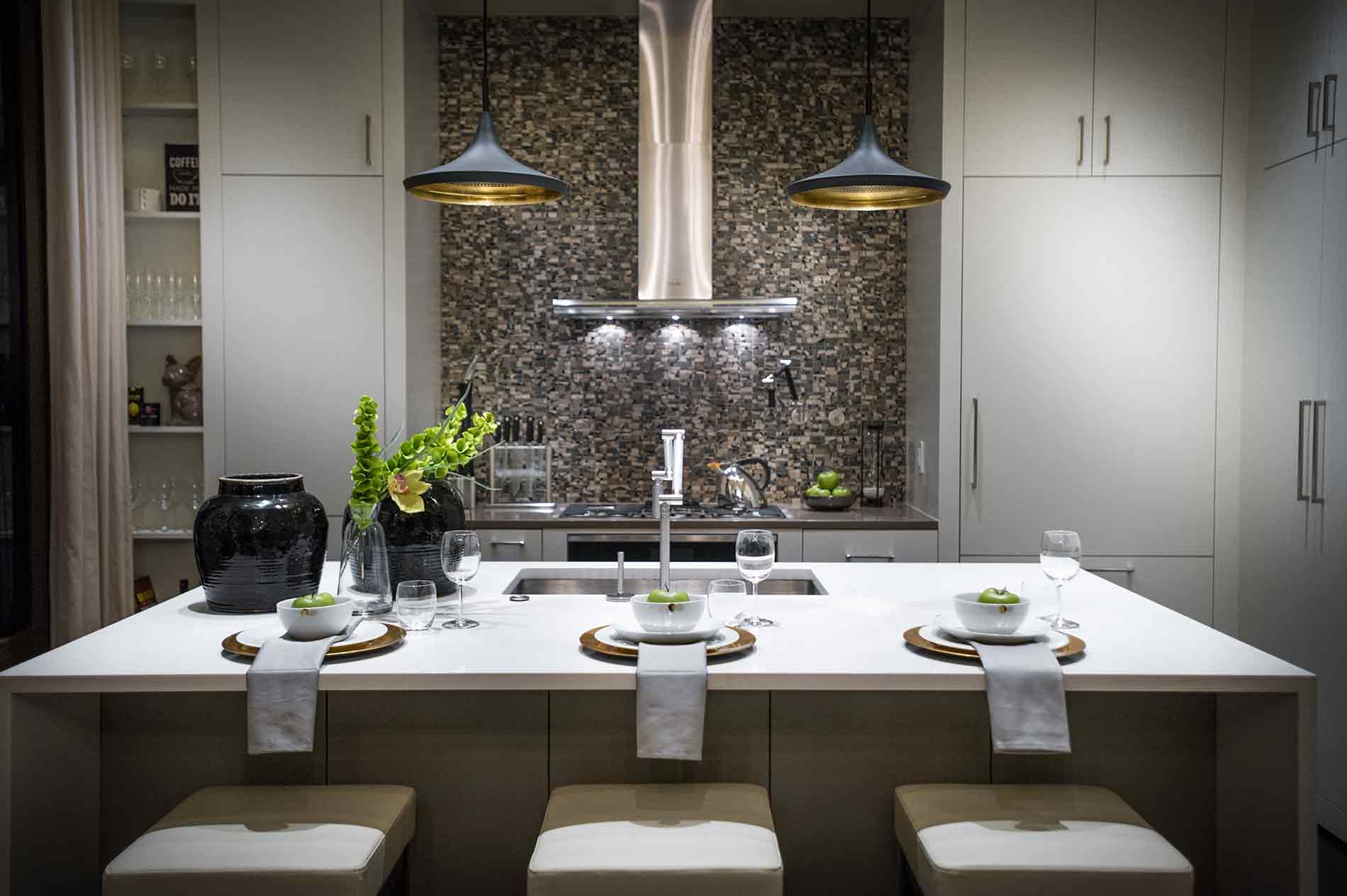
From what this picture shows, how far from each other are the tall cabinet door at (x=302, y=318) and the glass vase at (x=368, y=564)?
1597 mm

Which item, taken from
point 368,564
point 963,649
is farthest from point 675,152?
point 963,649

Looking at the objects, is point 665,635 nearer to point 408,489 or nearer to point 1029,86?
point 408,489

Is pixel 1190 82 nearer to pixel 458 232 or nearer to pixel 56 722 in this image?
pixel 458 232

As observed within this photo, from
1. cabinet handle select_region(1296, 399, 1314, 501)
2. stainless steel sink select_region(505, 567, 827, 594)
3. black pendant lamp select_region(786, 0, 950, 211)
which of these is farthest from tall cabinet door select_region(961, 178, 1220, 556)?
stainless steel sink select_region(505, 567, 827, 594)

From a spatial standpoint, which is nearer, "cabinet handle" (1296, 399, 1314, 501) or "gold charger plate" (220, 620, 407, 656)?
"gold charger plate" (220, 620, 407, 656)

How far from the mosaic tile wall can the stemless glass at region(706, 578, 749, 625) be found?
2.06 meters

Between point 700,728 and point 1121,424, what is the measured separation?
103 inches

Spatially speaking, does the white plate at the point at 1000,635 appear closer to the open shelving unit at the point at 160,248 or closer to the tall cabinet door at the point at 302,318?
the tall cabinet door at the point at 302,318

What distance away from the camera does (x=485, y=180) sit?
97.0 inches

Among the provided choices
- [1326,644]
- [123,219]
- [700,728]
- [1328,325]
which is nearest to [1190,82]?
[1328,325]

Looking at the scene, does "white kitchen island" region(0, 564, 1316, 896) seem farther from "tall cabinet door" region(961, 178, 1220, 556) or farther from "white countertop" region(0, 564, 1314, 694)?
"tall cabinet door" region(961, 178, 1220, 556)

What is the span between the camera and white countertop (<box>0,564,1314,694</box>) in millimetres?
1770

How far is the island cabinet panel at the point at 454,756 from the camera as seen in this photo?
2008mm

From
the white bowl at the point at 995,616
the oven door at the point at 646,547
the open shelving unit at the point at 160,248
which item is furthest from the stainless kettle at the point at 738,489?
the white bowl at the point at 995,616
